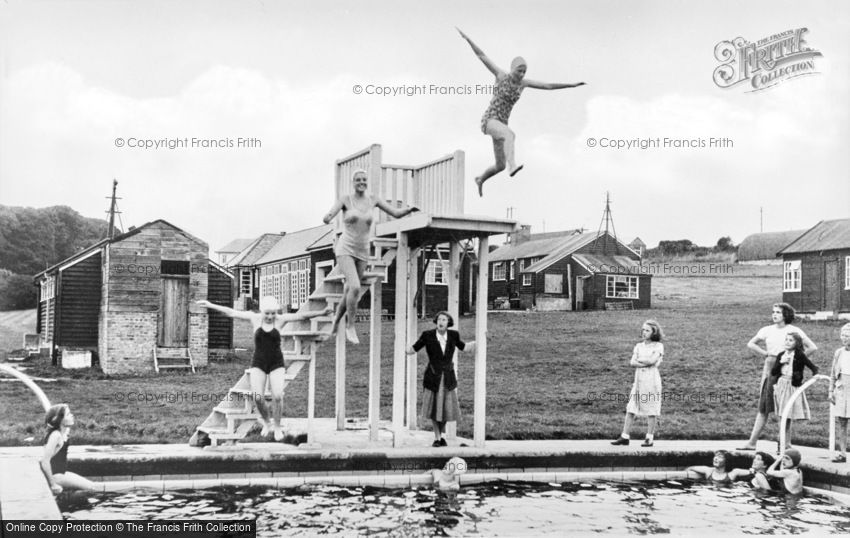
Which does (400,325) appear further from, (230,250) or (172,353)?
(230,250)

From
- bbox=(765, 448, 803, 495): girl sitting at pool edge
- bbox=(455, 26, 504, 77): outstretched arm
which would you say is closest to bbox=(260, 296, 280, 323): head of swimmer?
bbox=(455, 26, 504, 77): outstretched arm

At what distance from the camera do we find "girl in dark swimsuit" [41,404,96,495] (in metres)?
8.19

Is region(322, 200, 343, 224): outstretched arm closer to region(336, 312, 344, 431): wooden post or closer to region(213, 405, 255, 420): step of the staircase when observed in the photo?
region(336, 312, 344, 431): wooden post

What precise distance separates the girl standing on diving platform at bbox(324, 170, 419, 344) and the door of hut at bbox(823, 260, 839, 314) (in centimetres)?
1337

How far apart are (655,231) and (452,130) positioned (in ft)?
24.6

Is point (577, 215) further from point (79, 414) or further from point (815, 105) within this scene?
point (79, 414)

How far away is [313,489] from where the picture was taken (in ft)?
30.0

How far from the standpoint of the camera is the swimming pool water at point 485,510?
304 inches

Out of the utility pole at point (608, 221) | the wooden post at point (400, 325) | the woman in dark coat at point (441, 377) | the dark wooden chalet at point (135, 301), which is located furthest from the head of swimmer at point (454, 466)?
the utility pole at point (608, 221)

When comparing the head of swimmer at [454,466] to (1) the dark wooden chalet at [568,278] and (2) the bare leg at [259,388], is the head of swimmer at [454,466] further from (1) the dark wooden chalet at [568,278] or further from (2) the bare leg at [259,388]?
(1) the dark wooden chalet at [568,278]

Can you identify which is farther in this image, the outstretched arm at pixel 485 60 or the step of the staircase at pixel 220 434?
the step of the staircase at pixel 220 434

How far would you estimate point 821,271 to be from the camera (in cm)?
2050

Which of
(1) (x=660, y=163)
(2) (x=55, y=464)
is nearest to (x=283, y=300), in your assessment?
(1) (x=660, y=163)

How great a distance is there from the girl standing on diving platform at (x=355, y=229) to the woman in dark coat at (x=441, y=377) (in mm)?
997
